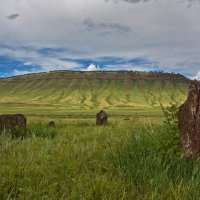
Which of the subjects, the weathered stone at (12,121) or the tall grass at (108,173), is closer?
the tall grass at (108,173)

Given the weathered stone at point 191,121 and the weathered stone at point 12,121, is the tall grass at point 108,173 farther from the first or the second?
the weathered stone at point 12,121


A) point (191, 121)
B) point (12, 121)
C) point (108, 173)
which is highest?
point (191, 121)

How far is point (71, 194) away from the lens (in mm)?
5051

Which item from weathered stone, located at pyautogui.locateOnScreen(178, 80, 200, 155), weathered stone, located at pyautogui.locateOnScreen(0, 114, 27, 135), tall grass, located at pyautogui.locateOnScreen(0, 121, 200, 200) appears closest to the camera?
tall grass, located at pyautogui.locateOnScreen(0, 121, 200, 200)

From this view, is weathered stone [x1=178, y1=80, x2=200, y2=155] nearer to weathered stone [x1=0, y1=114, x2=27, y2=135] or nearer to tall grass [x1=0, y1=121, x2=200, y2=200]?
tall grass [x1=0, y1=121, x2=200, y2=200]

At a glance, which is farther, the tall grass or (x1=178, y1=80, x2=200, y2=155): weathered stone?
(x1=178, y1=80, x2=200, y2=155): weathered stone

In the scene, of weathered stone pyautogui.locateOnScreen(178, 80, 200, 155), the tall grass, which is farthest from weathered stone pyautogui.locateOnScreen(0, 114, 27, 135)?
weathered stone pyautogui.locateOnScreen(178, 80, 200, 155)

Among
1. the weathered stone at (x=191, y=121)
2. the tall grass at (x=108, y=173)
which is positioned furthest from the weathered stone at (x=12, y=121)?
the weathered stone at (x=191, y=121)

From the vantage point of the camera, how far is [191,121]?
6.60 metres

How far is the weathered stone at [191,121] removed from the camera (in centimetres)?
643

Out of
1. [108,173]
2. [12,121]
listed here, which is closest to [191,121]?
[108,173]

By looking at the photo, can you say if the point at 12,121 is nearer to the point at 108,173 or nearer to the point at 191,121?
the point at 108,173

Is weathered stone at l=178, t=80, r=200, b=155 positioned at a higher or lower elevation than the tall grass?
higher

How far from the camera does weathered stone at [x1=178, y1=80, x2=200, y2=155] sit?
6429mm
